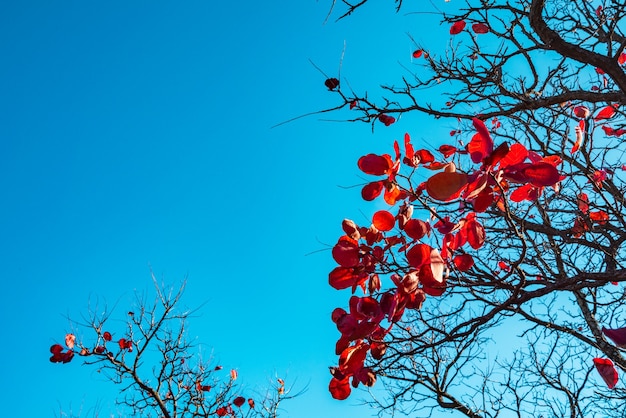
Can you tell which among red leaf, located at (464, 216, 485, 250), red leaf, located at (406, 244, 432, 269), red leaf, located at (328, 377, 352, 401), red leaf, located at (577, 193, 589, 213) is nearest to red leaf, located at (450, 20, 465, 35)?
red leaf, located at (577, 193, 589, 213)

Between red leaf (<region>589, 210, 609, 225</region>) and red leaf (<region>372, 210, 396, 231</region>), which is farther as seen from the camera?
red leaf (<region>589, 210, 609, 225</region>)

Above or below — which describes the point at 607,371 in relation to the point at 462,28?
below

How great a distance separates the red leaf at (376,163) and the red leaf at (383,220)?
165mm

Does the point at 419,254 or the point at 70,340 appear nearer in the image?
the point at 419,254

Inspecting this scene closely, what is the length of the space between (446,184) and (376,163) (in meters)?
0.41

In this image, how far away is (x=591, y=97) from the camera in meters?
2.34

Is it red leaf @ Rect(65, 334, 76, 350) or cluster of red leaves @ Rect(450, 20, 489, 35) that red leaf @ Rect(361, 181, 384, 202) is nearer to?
cluster of red leaves @ Rect(450, 20, 489, 35)

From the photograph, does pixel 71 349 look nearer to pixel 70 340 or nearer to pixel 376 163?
pixel 70 340

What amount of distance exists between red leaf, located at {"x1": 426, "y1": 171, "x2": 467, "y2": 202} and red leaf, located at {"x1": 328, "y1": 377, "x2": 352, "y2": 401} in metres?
0.73

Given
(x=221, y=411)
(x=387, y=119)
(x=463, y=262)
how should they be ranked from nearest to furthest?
(x=463, y=262), (x=387, y=119), (x=221, y=411)

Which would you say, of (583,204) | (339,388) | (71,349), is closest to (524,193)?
(339,388)

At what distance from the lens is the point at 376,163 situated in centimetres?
129

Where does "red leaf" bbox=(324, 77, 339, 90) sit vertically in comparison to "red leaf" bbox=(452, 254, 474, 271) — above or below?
above

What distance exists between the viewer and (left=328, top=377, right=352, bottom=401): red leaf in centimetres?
132
